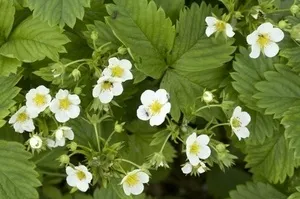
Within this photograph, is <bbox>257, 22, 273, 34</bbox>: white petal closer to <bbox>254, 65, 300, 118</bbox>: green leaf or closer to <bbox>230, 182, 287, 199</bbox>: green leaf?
<bbox>254, 65, 300, 118</bbox>: green leaf

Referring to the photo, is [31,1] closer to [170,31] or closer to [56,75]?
[56,75]

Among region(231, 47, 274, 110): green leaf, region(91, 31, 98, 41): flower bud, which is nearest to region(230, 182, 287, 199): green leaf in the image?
region(231, 47, 274, 110): green leaf

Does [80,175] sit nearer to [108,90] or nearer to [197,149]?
[108,90]

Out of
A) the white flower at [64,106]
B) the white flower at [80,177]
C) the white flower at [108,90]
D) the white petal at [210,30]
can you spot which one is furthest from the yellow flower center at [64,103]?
the white petal at [210,30]

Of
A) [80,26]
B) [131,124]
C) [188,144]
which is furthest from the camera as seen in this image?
[131,124]

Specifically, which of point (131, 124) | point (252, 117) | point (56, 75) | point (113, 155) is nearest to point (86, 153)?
point (113, 155)

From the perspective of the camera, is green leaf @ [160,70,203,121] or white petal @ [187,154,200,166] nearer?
white petal @ [187,154,200,166]

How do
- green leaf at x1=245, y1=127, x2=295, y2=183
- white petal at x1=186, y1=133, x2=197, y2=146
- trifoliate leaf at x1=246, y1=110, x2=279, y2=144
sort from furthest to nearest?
green leaf at x1=245, y1=127, x2=295, y2=183 < trifoliate leaf at x1=246, y1=110, x2=279, y2=144 < white petal at x1=186, y1=133, x2=197, y2=146
